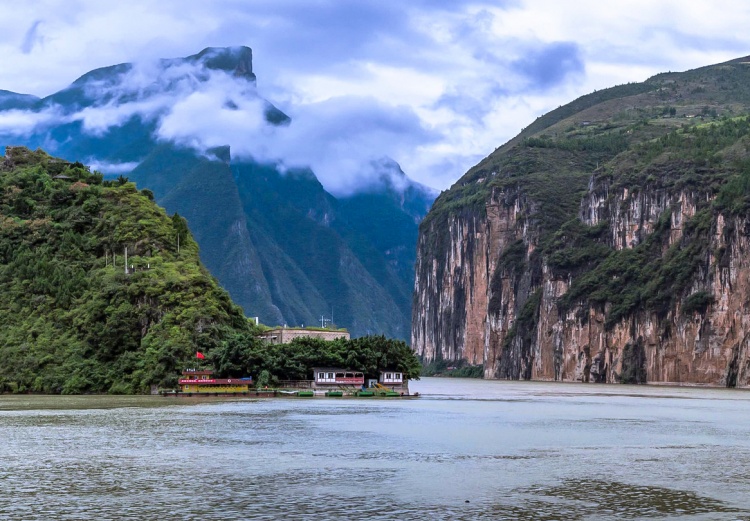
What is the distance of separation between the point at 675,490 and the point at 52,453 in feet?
103

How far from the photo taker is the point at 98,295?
140250 mm

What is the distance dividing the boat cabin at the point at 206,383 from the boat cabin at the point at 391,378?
56.7ft

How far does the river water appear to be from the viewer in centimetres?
4428

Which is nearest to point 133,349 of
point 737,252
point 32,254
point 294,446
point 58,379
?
point 58,379

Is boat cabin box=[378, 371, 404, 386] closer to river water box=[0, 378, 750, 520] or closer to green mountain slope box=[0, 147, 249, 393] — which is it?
green mountain slope box=[0, 147, 249, 393]

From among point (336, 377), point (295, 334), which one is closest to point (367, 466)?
point (336, 377)

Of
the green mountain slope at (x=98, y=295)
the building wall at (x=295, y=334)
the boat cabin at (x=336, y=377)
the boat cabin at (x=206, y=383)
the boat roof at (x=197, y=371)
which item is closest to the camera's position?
the boat cabin at (x=206, y=383)

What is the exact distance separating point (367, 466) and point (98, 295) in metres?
Answer: 90.0

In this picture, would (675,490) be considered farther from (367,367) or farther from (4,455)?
(367,367)

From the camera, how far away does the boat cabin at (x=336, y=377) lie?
13275cm

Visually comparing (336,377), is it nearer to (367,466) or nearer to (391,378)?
(391,378)

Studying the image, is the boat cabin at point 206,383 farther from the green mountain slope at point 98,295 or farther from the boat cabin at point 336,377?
the boat cabin at point 336,377

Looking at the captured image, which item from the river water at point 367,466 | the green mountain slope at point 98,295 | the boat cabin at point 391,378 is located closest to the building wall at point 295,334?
the green mountain slope at point 98,295

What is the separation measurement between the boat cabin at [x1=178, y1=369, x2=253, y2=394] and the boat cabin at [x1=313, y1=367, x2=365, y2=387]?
8192mm
